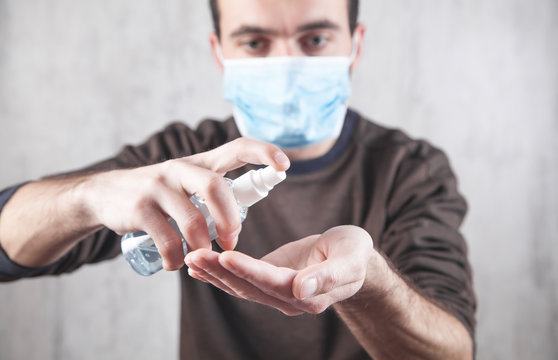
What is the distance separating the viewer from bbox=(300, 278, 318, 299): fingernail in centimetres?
47

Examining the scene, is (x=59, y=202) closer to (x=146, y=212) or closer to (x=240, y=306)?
(x=146, y=212)

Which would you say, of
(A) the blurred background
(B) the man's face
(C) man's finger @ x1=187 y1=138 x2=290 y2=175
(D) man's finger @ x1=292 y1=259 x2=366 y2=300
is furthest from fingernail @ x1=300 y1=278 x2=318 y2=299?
(A) the blurred background

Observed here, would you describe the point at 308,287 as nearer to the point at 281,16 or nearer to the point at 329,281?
the point at 329,281

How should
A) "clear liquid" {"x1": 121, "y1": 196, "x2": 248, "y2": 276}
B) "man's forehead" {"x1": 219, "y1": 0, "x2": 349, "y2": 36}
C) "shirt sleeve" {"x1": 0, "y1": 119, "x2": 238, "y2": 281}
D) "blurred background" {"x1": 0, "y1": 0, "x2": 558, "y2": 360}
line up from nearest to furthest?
1. "clear liquid" {"x1": 121, "y1": 196, "x2": 248, "y2": 276}
2. "shirt sleeve" {"x1": 0, "y1": 119, "x2": 238, "y2": 281}
3. "man's forehead" {"x1": 219, "y1": 0, "x2": 349, "y2": 36}
4. "blurred background" {"x1": 0, "y1": 0, "x2": 558, "y2": 360}

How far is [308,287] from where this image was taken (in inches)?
18.6

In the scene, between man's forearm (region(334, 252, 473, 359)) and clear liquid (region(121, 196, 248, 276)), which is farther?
man's forearm (region(334, 252, 473, 359))

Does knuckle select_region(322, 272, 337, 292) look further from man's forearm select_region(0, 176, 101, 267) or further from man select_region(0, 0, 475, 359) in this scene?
man's forearm select_region(0, 176, 101, 267)

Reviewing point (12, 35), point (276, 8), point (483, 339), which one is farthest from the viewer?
point (483, 339)

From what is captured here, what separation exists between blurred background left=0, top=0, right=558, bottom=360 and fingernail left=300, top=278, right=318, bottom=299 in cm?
112

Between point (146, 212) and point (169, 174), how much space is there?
0.16 ft

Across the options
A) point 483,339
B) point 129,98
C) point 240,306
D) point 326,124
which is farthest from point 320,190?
point 483,339

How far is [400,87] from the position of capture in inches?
60.2

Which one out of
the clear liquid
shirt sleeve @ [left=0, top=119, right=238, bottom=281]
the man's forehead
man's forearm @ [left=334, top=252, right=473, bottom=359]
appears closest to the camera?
the clear liquid

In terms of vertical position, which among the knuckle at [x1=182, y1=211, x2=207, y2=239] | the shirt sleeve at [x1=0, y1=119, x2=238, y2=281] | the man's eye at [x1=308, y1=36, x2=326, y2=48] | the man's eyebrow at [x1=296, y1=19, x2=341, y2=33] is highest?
the man's eyebrow at [x1=296, y1=19, x2=341, y2=33]
